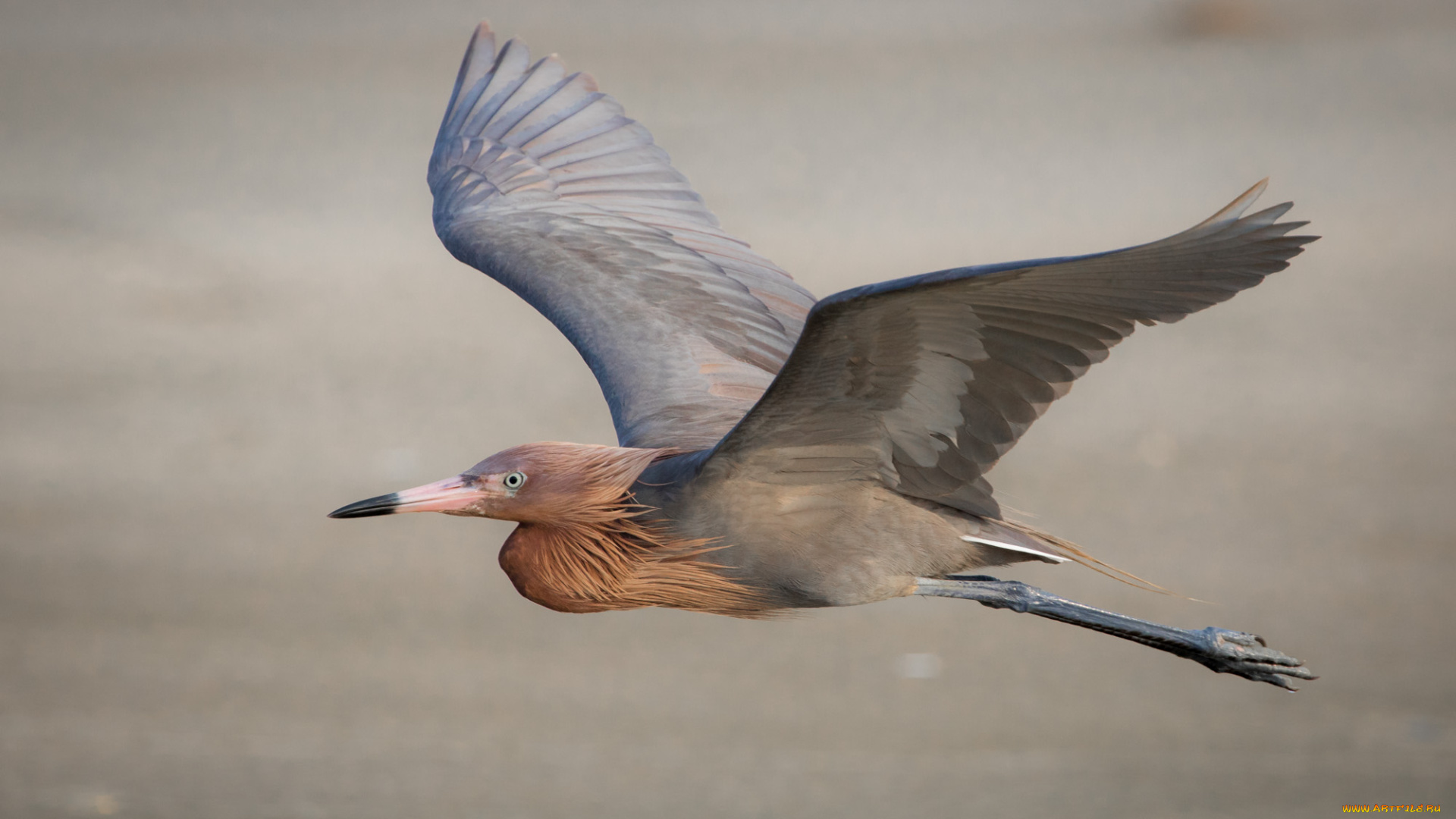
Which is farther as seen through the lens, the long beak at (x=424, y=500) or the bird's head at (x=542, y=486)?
the bird's head at (x=542, y=486)

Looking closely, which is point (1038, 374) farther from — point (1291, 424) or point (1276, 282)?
point (1276, 282)

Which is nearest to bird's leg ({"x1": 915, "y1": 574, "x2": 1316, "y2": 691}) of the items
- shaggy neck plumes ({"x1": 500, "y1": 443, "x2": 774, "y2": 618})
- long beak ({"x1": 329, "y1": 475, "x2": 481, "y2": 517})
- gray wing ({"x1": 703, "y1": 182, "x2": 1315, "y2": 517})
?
gray wing ({"x1": 703, "y1": 182, "x2": 1315, "y2": 517})

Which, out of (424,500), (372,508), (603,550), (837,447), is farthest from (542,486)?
(837,447)

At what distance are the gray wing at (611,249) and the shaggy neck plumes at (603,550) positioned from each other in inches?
22.0

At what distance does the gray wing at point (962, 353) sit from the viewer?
4.32 meters

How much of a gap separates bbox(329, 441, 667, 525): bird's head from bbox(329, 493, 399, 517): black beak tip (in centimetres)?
9

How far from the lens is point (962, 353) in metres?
4.70

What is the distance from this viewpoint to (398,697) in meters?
11.6

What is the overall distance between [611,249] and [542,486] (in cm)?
210

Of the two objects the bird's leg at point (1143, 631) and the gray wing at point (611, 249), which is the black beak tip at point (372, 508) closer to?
the gray wing at point (611, 249)

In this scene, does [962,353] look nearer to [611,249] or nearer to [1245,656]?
[1245,656]

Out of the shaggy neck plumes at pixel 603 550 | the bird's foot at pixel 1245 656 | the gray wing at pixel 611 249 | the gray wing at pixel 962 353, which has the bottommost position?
the bird's foot at pixel 1245 656

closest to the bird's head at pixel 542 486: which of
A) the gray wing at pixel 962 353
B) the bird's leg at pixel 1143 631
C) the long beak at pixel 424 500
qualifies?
the long beak at pixel 424 500

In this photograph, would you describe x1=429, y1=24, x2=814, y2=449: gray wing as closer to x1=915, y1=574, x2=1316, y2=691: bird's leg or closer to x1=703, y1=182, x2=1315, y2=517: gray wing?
x1=703, y1=182, x2=1315, y2=517: gray wing
